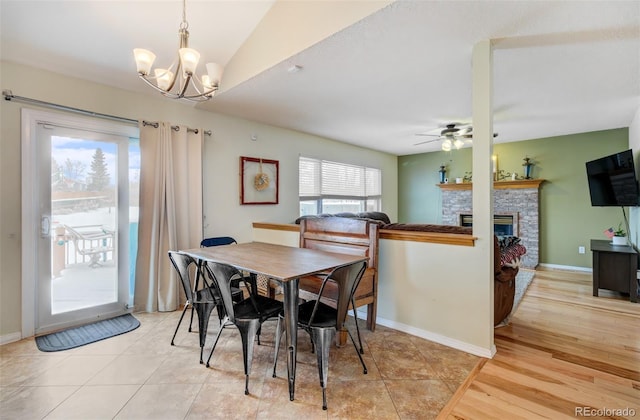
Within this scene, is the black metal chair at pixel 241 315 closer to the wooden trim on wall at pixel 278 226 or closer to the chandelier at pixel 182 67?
the chandelier at pixel 182 67

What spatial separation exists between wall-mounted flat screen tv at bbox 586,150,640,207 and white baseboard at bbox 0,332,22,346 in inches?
263

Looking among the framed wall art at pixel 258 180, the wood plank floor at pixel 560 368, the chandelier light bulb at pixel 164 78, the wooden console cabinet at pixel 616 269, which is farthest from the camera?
the framed wall art at pixel 258 180

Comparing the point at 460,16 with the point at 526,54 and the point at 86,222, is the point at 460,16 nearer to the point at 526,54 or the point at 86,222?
the point at 526,54

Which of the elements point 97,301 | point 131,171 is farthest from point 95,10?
point 97,301

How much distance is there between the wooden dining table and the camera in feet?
5.80

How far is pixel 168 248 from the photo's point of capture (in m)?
3.25

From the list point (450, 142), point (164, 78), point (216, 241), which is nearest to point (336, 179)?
point (450, 142)

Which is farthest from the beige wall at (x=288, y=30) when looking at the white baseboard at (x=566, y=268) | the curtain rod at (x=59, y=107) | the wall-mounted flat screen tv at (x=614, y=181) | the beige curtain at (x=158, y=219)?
the white baseboard at (x=566, y=268)

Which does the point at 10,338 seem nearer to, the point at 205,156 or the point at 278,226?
the point at 205,156

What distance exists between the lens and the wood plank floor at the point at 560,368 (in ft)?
5.57

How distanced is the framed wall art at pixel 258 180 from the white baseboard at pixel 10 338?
8.17ft

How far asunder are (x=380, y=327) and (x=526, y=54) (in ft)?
8.85

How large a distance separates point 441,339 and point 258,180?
120 inches

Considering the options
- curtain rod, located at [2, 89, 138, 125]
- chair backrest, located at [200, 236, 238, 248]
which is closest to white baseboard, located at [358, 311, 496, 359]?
chair backrest, located at [200, 236, 238, 248]
